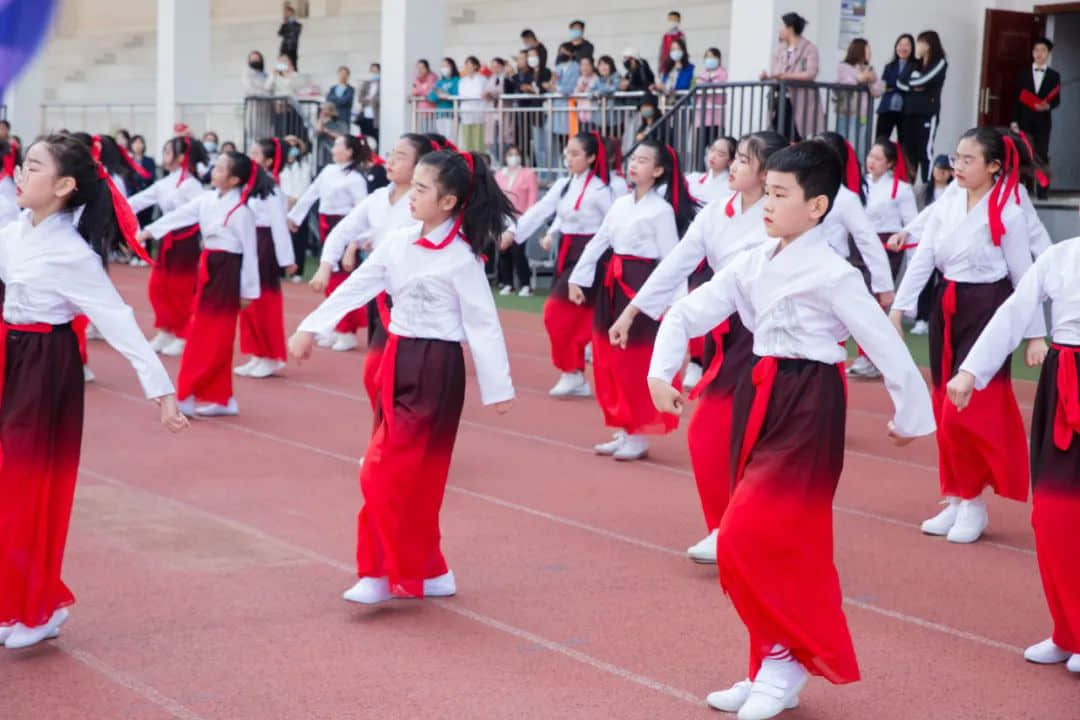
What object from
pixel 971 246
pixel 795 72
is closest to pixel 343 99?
pixel 795 72

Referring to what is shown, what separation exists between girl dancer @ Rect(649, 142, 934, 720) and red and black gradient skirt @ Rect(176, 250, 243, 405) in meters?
5.60

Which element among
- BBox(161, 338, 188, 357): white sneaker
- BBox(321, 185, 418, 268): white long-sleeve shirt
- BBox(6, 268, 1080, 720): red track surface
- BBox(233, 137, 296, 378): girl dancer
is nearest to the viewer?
BBox(6, 268, 1080, 720): red track surface

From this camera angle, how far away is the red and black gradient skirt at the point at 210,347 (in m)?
9.38

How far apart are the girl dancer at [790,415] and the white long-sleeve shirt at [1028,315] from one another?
22.6 inches

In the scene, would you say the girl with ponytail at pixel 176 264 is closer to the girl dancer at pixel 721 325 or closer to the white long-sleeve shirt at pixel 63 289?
the girl dancer at pixel 721 325

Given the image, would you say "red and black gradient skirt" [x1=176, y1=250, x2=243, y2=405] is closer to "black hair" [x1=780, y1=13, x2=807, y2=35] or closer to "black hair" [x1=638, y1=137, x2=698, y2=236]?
"black hair" [x1=638, y1=137, x2=698, y2=236]

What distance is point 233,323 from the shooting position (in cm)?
959

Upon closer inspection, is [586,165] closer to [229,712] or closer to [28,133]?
[229,712]

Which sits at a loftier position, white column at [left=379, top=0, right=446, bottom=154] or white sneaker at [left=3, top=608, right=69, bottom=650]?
white column at [left=379, top=0, right=446, bottom=154]

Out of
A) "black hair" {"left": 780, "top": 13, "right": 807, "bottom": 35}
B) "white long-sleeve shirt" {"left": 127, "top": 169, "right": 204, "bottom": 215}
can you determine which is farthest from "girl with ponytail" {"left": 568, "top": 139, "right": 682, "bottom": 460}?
"black hair" {"left": 780, "top": 13, "right": 807, "bottom": 35}

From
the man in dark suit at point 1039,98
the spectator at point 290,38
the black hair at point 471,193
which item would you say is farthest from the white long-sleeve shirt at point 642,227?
the spectator at point 290,38

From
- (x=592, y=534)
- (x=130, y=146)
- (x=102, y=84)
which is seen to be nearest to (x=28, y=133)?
(x=102, y=84)

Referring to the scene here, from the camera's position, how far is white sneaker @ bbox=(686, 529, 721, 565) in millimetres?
5898

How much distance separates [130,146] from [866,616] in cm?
1927
